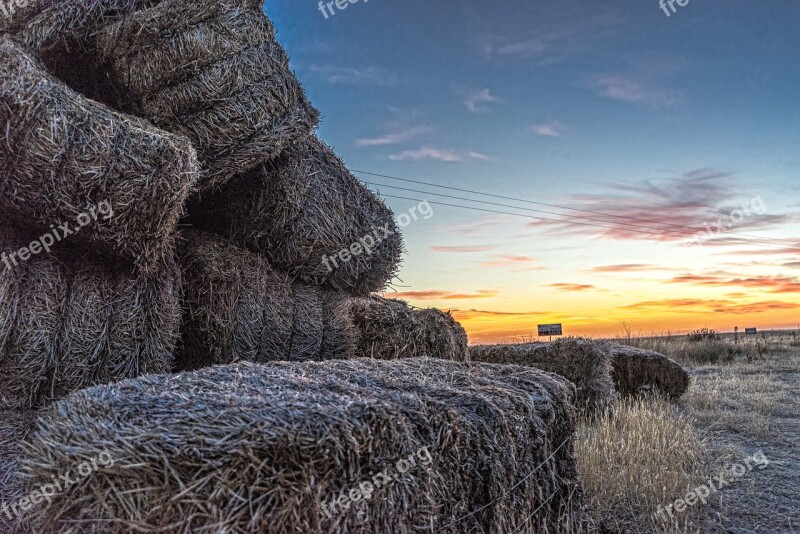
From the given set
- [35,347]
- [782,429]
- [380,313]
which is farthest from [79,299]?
[782,429]

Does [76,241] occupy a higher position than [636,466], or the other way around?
[76,241]

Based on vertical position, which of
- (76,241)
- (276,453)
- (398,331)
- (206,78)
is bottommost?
(276,453)

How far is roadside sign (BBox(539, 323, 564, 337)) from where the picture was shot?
14.2m

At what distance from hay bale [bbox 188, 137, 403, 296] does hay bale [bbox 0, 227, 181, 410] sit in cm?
99

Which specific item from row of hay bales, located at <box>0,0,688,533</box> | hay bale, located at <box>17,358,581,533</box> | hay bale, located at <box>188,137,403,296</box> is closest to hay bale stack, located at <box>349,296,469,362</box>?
row of hay bales, located at <box>0,0,688,533</box>

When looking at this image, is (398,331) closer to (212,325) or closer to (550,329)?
(212,325)

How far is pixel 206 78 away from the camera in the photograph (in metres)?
4.30

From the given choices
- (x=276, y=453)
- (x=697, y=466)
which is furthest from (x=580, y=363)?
(x=276, y=453)

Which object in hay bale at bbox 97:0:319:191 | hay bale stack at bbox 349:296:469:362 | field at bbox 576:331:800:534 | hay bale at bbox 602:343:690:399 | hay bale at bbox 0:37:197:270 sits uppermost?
hay bale at bbox 97:0:319:191

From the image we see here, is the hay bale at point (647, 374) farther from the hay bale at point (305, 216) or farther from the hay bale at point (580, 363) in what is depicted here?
the hay bale at point (305, 216)

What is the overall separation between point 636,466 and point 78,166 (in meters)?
4.79

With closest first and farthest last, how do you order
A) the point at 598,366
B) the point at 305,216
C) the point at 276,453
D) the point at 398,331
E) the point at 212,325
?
the point at 276,453, the point at 212,325, the point at 305,216, the point at 398,331, the point at 598,366

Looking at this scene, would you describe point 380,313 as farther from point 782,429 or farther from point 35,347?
point 782,429

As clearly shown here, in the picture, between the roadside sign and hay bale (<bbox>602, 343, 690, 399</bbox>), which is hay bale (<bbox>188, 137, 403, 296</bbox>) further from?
the roadside sign
